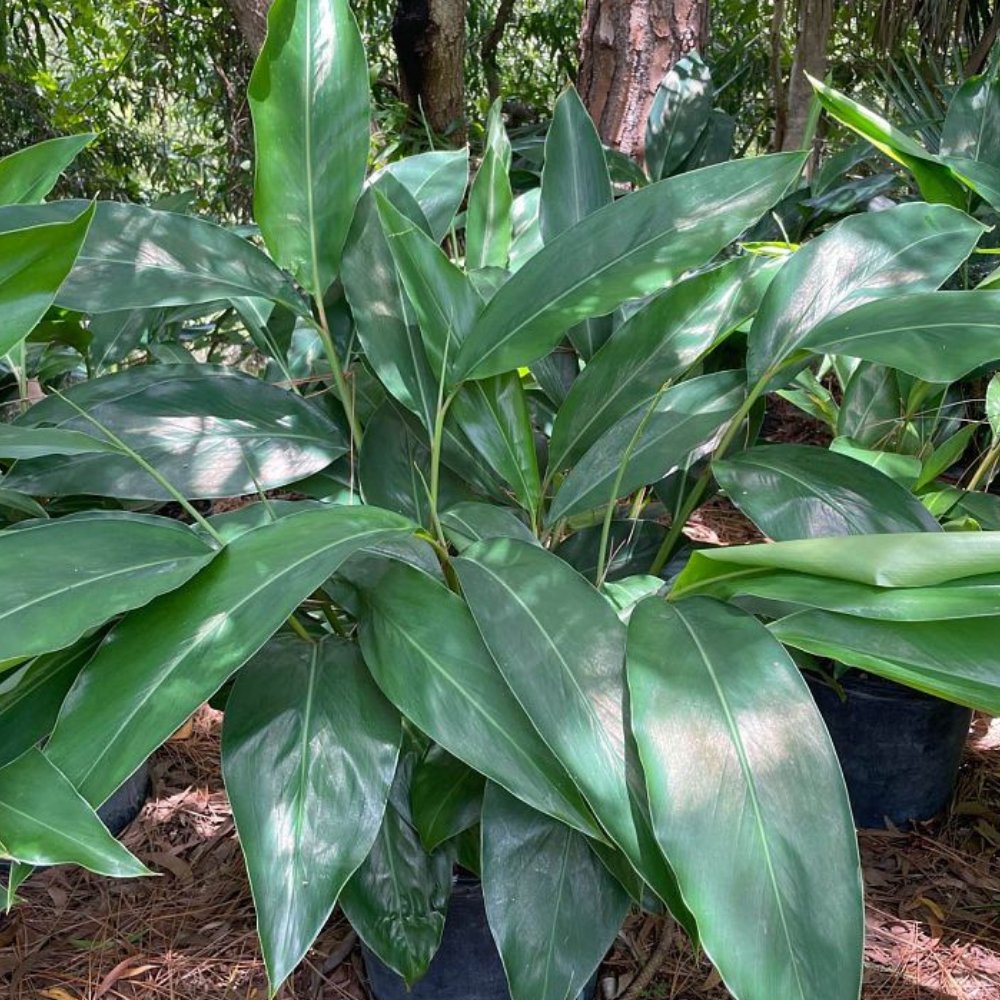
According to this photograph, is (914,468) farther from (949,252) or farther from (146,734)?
(146,734)

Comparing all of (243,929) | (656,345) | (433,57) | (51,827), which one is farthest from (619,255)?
(433,57)

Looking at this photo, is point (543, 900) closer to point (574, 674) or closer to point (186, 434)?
point (574, 674)

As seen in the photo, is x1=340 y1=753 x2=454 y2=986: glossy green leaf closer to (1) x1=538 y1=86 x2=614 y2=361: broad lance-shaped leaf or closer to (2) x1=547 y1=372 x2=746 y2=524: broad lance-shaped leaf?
(2) x1=547 y1=372 x2=746 y2=524: broad lance-shaped leaf

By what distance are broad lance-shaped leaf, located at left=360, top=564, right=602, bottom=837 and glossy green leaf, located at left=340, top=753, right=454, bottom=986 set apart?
0.67 ft

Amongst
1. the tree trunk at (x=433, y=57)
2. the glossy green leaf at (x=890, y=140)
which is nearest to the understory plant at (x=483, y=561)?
the glossy green leaf at (x=890, y=140)

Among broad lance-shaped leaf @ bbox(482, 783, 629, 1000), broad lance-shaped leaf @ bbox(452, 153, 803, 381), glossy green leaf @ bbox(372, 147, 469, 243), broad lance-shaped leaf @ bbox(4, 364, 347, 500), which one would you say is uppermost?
glossy green leaf @ bbox(372, 147, 469, 243)

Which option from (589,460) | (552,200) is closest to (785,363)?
(589,460)

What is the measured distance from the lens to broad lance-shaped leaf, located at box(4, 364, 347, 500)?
82cm

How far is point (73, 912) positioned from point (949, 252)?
120 cm

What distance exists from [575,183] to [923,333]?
43 centimetres

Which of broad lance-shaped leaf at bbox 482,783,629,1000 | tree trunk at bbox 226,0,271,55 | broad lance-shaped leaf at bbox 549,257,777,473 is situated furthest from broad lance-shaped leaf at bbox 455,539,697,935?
tree trunk at bbox 226,0,271,55

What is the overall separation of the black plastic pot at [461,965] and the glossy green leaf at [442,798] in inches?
5.2

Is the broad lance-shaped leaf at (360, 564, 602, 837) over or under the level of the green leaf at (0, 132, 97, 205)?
under

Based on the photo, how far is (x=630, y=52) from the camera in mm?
1521
